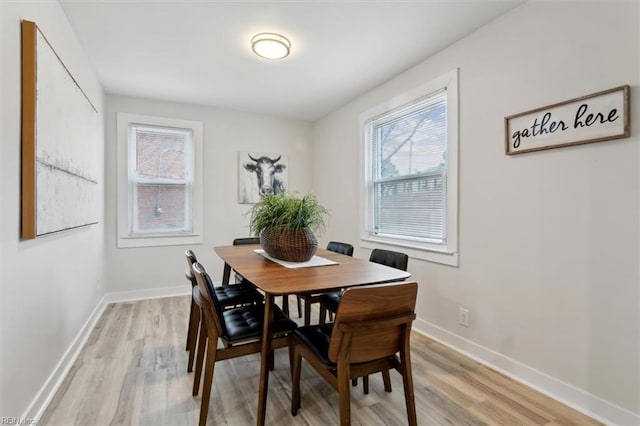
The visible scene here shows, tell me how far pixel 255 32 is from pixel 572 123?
2.21m

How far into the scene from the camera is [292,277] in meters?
1.73

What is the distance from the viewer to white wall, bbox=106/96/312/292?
12.5 feet

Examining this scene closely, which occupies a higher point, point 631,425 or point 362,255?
point 362,255

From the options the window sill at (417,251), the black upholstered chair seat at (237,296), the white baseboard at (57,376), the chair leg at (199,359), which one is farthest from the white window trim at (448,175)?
the white baseboard at (57,376)

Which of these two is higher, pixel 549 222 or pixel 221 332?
pixel 549 222

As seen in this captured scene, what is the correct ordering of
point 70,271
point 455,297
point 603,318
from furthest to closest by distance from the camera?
point 455,297 < point 70,271 < point 603,318

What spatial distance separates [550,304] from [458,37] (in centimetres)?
204

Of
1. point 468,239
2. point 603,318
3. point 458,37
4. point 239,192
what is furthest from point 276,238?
point 239,192

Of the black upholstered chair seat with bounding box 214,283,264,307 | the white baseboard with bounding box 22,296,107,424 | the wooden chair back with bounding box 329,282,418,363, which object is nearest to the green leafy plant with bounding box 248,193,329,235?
the black upholstered chair seat with bounding box 214,283,264,307

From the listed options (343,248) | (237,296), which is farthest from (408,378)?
(343,248)

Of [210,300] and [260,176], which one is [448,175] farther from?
[260,176]

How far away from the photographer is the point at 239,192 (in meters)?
4.50

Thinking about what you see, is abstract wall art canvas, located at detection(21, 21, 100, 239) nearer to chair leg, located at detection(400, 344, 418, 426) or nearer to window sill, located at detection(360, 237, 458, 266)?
chair leg, located at detection(400, 344, 418, 426)

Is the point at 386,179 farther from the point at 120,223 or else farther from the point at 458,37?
the point at 120,223
